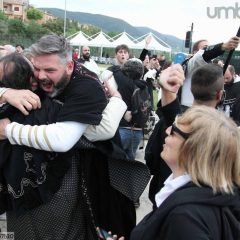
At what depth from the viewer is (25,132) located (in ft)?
6.25

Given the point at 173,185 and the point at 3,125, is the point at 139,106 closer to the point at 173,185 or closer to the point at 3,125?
the point at 3,125

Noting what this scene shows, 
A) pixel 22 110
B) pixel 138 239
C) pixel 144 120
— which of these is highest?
pixel 22 110

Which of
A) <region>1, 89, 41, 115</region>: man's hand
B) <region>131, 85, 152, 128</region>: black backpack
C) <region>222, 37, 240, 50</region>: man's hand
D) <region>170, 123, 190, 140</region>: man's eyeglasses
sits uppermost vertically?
<region>222, 37, 240, 50</region>: man's hand

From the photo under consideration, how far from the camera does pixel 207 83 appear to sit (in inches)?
99.7

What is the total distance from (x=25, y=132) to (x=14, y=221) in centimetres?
67

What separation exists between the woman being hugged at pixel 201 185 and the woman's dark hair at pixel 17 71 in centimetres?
86

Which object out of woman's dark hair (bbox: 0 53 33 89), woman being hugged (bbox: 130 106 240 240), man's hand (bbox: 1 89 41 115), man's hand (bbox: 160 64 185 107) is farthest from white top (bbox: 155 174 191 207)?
woman's dark hair (bbox: 0 53 33 89)

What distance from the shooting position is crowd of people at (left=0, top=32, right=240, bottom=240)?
1481 millimetres

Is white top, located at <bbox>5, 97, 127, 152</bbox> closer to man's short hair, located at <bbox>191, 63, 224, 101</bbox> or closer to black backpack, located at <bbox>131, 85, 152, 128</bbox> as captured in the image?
man's short hair, located at <bbox>191, 63, 224, 101</bbox>

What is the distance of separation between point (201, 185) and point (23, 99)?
949 millimetres

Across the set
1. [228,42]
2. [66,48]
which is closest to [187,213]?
[66,48]

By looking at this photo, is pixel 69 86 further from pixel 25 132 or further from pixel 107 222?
pixel 107 222

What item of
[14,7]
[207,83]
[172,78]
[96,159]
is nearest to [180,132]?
[172,78]

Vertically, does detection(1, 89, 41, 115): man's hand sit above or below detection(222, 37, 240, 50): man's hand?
below
